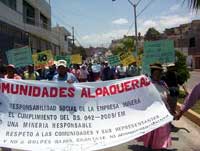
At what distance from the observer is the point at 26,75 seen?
1797 cm

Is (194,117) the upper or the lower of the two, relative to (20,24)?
lower

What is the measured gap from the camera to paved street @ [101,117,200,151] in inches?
360

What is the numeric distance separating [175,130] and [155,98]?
435 cm

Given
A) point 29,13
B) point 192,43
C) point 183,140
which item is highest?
point 29,13

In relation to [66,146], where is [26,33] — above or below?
above

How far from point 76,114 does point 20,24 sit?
36369 mm

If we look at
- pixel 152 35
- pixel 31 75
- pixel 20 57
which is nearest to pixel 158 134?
pixel 20 57

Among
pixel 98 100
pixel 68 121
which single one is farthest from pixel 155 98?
pixel 68 121

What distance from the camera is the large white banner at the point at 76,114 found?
6.48 metres

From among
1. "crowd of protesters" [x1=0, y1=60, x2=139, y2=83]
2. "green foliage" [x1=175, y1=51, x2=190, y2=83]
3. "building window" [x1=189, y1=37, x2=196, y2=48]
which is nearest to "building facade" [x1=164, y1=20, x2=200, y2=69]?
"building window" [x1=189, y1=37, x2=196, y2=48]

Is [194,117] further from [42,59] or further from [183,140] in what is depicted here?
[42,59]

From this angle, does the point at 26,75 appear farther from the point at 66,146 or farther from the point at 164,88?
the point at 66,146

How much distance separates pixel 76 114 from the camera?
6812mm

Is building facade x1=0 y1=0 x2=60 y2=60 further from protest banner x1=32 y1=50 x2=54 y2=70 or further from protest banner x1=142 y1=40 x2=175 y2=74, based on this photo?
protest banner x1=142 y1=40 x2=175 y2=74
